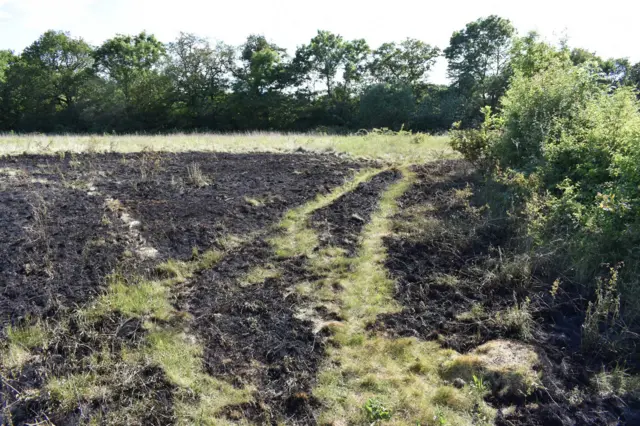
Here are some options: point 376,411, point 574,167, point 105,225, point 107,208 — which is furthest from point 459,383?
point 107,208

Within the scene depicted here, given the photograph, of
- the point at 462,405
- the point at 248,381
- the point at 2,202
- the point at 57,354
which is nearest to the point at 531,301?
the point at 462,405

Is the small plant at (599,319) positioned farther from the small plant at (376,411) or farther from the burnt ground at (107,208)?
the burnt ground at (107,208)

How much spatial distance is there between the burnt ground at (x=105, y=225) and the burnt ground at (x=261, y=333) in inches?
25.0

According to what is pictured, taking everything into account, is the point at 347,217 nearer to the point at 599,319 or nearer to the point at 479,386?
the point at 599,319

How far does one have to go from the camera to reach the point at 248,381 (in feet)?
Result: 12.0

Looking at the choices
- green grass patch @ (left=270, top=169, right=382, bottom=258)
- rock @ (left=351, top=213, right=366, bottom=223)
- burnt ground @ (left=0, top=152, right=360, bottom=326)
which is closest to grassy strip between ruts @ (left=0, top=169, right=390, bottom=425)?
burnt ground @ (left=0, top=152, right=360, bottom=326)

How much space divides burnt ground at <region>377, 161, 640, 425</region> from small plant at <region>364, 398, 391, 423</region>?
91 centimetres

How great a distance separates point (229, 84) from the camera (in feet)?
124

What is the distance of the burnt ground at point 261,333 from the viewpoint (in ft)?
11.3

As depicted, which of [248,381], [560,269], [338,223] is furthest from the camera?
[338,223]

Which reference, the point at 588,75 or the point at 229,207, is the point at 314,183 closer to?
the point at 229,207

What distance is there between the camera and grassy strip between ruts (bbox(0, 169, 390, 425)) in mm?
3309

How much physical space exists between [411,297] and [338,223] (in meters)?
2.66

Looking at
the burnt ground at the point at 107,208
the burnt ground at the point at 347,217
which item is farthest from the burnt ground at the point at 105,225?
the burnt ground at the point at 347,217
